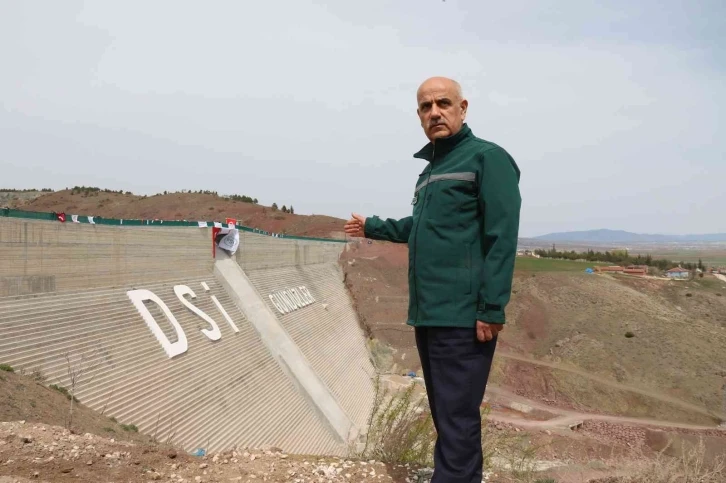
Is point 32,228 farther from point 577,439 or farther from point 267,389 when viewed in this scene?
point 577,439

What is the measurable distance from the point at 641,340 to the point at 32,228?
3172 cm

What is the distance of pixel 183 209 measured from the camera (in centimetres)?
4741

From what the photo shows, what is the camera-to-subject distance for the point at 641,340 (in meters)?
30.9

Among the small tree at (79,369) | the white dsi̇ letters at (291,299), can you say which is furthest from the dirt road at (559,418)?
the small tree at (79,369)

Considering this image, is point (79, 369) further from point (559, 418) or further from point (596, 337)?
point (596, 337)

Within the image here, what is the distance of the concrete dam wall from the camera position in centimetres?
998

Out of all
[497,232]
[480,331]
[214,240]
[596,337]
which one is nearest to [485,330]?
[480,331]

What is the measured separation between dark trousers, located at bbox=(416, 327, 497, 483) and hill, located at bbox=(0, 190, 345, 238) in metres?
39.4

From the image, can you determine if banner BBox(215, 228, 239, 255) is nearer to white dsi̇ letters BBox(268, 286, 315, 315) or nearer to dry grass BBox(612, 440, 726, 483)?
white dsi̇ letters BBox(268, 286, 315, 315)

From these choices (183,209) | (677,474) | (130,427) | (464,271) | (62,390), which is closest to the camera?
(464,271)

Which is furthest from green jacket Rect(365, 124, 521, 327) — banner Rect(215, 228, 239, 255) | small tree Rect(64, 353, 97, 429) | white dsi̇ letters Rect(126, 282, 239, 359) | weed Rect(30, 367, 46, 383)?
banner Rect(215, 228, 239, 255)

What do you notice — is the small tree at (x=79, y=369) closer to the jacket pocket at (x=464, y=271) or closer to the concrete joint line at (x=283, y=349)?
the concrete joint line at (x=283, y=349)

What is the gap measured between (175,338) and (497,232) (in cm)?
1236

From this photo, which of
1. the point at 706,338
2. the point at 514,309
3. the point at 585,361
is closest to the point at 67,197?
the point at 514,309
